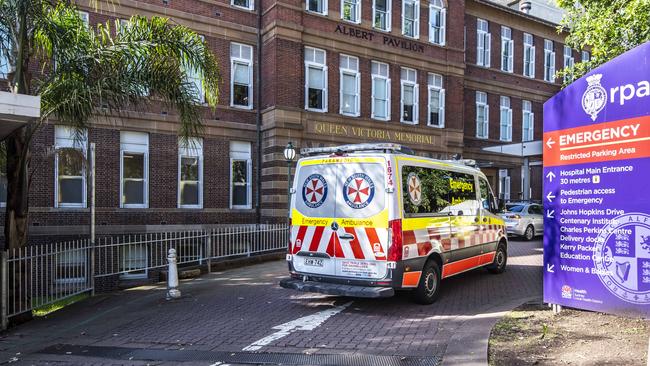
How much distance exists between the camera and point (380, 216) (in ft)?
24.8

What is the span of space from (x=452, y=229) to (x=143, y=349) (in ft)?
18.0

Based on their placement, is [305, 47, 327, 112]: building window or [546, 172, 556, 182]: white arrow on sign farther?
[305, 47, 327, 112]: building window

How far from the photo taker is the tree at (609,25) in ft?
38.3

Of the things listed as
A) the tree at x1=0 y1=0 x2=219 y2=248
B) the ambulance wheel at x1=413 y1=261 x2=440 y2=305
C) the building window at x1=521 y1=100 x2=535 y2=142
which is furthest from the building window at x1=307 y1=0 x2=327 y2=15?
the building window at x1=521 y1=100 x2=535 y2=142

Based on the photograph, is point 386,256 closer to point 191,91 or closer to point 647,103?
point 647,103

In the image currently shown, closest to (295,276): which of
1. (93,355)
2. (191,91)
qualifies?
(93,355)

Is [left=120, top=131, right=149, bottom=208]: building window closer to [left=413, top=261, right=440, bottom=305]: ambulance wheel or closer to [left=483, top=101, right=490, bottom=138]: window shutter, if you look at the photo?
[left=413, top=261, right=440, bottom=305]: ambulance wheel

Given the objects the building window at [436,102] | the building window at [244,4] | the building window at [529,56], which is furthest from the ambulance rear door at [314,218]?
the building window at [529,56]

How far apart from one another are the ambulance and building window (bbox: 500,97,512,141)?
2122 centimetres

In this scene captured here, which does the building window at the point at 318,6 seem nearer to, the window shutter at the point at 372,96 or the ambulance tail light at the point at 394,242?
the window shutter at the point at 372,96

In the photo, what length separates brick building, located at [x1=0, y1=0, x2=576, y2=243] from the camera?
56.5 feet

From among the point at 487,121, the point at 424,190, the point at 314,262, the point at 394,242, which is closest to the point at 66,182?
the point at 314,262

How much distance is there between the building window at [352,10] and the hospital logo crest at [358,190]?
15020mm

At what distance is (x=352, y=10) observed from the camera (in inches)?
846
